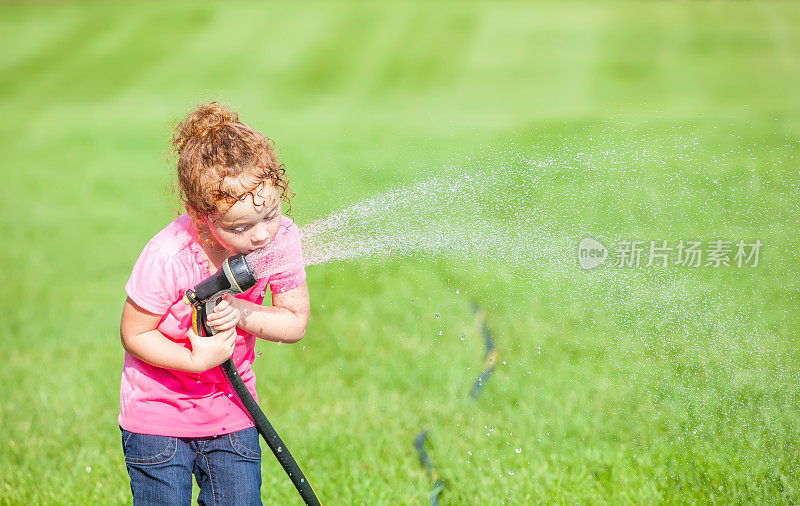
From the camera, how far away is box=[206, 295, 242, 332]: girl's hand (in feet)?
6.62

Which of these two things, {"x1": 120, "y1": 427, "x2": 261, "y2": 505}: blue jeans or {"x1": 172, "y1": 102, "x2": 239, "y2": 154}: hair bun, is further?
{"x1": 120, "y1": 427, "x2": 261, "y2": 505}: blue jeans

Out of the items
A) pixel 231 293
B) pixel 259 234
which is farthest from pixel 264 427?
pixel 259 234

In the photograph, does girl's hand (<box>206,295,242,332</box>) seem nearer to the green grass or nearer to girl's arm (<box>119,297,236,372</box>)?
girl's arm (<box>119,297,236,372</box>)

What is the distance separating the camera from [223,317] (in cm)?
203

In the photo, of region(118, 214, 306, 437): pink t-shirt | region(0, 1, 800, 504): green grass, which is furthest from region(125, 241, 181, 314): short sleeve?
region(0, 1, 800, 504): green grass

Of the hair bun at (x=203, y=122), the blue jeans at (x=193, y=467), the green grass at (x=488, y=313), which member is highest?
the hair bun at (x=203, y=122)

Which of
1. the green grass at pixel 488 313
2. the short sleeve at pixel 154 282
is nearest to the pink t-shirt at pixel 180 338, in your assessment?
the short sleeve at pixel 154 282

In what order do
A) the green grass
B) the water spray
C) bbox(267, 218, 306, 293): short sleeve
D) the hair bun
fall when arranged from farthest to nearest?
the green grass
bbox(267, 218, 306, 293): short sleeve
the hair bun
the water spray

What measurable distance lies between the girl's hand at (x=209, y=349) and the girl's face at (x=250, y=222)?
0.23 m

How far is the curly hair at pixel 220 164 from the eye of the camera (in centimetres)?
196

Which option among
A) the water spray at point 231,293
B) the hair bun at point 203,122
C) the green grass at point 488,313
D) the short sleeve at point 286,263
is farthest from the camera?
the green grass at point 488,313

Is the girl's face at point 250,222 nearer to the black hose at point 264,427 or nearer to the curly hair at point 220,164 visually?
the curly hair at point 220,164

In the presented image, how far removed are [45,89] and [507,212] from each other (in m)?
11.6

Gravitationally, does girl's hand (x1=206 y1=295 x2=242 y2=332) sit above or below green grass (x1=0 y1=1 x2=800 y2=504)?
above
